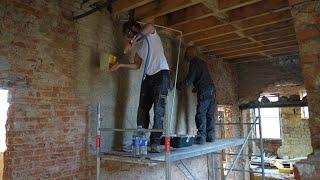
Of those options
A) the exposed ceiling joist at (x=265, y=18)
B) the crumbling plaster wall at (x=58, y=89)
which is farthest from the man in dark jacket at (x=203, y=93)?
the crumbling plaster wall at (x=58, y=89)

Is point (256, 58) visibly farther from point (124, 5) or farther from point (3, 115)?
point (3, 115)

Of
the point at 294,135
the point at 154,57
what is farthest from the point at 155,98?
the point at 294,135

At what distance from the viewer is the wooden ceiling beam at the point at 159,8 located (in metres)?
3.18

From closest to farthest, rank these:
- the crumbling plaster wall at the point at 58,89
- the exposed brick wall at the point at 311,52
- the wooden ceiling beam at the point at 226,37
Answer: the exposed brick wall at the point at 311,52
the crumbling plaster wall at the point at 58,89
the wooden ceiling beam at the point at 226,37

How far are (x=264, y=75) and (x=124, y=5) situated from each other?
4.12 metres

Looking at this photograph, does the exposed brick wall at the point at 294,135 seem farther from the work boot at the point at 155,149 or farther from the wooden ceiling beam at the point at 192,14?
the work boot at the point at 155,149

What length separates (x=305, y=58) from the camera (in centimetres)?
169

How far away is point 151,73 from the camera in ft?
10.3

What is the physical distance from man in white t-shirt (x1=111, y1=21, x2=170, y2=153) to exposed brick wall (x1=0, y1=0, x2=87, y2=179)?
2.06ft

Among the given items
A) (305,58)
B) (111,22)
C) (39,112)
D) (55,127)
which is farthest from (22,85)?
(305,58)

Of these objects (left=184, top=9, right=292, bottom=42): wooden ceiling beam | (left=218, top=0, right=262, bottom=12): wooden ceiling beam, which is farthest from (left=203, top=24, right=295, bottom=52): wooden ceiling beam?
(left=218, top=0, right=262, bottom=12): wooden ceiling beam

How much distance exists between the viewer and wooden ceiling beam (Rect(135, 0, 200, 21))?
3178mm

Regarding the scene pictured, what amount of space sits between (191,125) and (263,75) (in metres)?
2.43

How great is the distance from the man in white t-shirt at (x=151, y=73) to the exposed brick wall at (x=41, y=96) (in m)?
0.63
